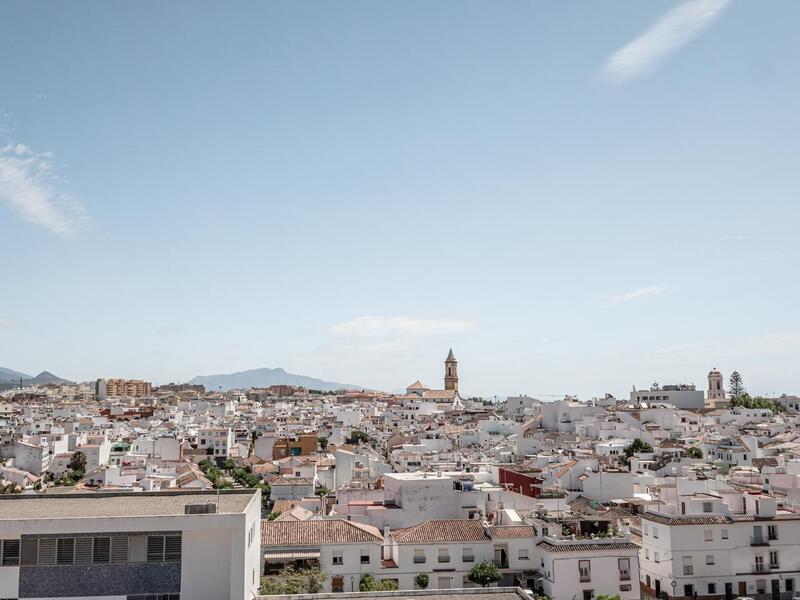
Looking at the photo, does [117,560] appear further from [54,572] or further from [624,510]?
[624,510]

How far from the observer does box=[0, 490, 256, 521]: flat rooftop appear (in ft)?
46.6

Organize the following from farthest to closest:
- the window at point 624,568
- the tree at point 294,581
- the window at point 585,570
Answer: the window at point 624,568 → the window at point 585,570 → the tree at point 294,581

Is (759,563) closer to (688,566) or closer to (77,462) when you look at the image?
(688,566)

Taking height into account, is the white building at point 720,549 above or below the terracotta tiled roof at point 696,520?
below

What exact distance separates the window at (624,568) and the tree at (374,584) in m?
7.08

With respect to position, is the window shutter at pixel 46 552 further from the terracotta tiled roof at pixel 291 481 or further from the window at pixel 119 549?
the terracotta tiled roof at pixel 291 481

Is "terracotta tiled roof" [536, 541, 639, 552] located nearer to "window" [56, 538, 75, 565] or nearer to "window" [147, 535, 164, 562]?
"window" [147, 535, 164, 562]

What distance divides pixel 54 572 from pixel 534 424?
63.2 meters

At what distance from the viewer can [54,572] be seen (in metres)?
13.3

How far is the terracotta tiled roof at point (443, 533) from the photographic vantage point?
2494 centimetres

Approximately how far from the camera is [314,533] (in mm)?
24562

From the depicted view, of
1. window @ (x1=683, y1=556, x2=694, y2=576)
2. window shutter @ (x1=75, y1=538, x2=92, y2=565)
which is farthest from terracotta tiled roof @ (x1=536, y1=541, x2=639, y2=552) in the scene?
window shutter @ (x1=75, y1=538, x2=92, y2=565)

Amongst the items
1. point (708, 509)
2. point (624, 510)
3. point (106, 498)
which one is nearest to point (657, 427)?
point (624, 510)

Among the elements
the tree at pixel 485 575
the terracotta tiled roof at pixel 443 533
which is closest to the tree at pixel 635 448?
the terracotta tiled roof at pixel 443 533
